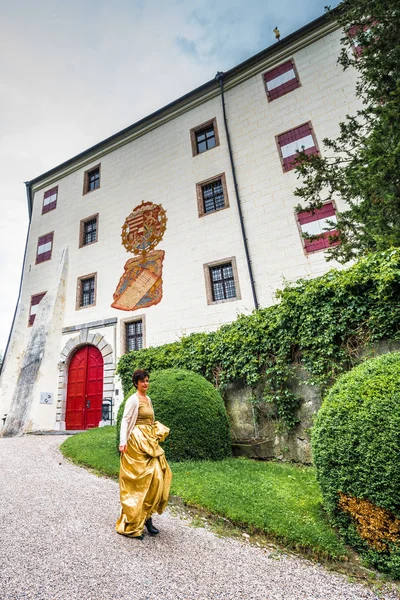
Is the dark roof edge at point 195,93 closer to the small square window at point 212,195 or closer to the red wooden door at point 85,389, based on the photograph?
the small square window at point 212,195

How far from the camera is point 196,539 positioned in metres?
3.34

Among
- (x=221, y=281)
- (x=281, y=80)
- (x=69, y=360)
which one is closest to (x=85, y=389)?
(x=69, y=360)

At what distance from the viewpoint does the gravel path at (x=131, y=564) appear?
2.37 m

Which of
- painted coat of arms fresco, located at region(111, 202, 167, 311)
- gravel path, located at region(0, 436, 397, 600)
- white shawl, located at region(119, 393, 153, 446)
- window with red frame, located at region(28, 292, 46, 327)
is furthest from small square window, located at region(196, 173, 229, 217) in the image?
gravel path, located at region(0, 436, 397, 600)

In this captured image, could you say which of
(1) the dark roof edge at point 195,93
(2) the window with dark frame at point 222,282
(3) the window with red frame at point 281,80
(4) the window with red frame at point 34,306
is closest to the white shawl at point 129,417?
(2) the window with dark frame at point 222,282

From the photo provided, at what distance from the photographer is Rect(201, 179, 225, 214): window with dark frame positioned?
14.0 meters

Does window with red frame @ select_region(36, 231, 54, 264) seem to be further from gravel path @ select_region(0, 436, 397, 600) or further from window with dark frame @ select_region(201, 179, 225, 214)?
gravel path @ select_region(0, 436, 397, 600)

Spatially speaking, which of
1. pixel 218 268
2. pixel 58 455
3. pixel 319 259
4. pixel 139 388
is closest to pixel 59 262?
pixel 218 268

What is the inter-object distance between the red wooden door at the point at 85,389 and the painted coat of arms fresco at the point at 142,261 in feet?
9.44

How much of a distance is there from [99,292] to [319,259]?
10.5m

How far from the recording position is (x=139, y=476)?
336 cm

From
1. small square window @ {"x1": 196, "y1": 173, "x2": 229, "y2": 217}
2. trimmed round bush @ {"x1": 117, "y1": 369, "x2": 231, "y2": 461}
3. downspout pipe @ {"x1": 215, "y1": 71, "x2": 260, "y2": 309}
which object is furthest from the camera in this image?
small square window @ {"x1": 196, "y1": 173, "x2": 229, "y2": 217}

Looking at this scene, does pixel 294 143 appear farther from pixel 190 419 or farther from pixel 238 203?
pixel 190 419

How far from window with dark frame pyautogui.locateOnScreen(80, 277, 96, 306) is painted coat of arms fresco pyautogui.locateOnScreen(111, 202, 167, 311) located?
6.05 feet
